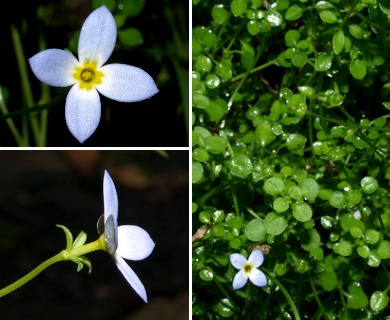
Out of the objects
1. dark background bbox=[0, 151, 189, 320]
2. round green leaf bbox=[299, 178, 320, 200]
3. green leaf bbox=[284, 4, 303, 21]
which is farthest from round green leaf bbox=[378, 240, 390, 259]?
dark background bbox=[0, 151, 189, 320]

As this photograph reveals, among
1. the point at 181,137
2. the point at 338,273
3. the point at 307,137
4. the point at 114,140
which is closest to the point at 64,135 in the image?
the point at 114,140

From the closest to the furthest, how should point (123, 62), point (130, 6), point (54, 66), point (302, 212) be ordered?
1. point (54, 66)
2. point (302, 212)
3. point (130, 6)
4. point (123, 62)

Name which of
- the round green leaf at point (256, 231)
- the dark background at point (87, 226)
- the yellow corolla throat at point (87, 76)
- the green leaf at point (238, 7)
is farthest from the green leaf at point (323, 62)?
the dark background at point (87, 226)

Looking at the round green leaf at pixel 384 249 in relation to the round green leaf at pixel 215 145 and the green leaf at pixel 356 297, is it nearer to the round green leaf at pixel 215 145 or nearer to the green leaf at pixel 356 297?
the green leaf at pixel 356 297

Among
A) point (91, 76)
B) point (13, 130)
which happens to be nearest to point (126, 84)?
point (91, 76)

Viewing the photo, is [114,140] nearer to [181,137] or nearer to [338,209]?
[181,137]

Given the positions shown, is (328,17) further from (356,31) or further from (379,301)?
(379,301)
